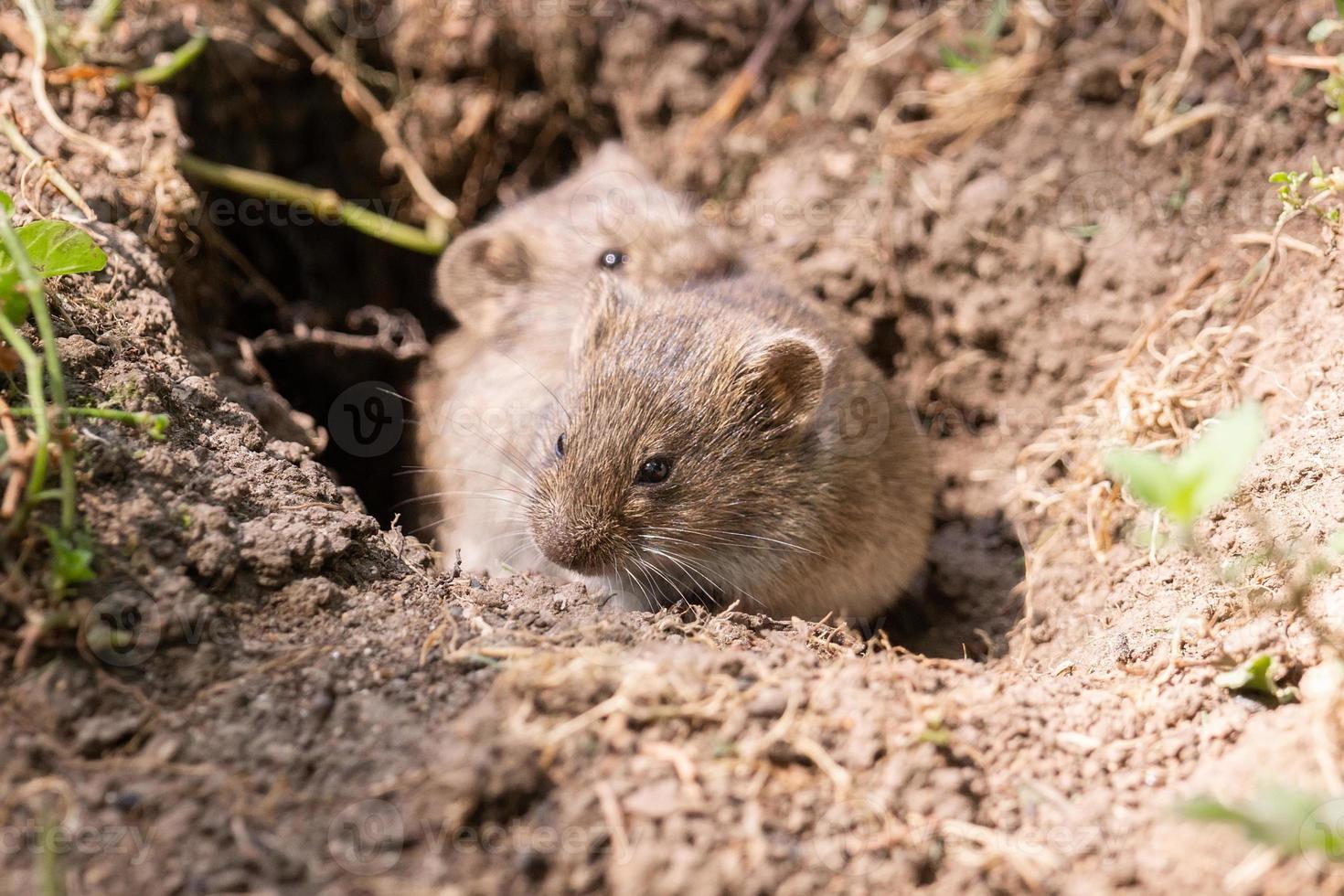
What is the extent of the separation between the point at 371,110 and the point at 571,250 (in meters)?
1.64

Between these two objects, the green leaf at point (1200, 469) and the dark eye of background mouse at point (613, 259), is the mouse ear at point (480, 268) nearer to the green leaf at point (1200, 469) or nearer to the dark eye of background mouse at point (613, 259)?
the dark eye of background mouse at point (613, 259)

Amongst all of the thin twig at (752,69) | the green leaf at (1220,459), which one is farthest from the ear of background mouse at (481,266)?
the green leaf at (1220,459)

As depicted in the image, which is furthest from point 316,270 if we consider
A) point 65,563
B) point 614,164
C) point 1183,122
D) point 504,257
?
point 1183,122

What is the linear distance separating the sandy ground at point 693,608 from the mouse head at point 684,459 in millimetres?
346

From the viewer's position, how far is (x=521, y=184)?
23.2 feet

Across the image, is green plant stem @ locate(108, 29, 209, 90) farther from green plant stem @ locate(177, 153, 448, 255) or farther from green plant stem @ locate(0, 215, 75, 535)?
green plant stem @ locate(0, 215, 75, 535)

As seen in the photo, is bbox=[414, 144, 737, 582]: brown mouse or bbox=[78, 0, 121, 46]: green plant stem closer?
bbox=[78, 0, 121, 46]: green plant stem

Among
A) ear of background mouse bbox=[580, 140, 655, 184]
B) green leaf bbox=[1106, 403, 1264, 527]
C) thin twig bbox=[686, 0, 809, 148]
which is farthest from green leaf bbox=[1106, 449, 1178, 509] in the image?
thin twig bbox=[686, 0, 809, 148]

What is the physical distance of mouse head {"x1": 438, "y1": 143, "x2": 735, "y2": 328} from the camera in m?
5.64

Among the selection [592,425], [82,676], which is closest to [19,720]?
[82,676]

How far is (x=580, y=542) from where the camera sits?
3.91m

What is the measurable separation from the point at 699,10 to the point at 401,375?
285 centimetres

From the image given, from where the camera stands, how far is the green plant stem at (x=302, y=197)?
5.47 m

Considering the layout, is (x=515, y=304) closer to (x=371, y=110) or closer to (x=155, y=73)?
(x=371, y=110)
